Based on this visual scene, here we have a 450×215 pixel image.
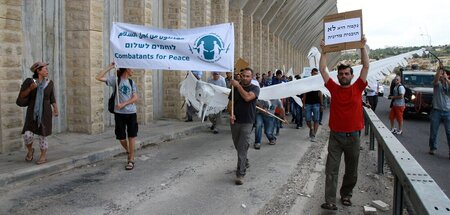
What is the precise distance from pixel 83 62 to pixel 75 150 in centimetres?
291

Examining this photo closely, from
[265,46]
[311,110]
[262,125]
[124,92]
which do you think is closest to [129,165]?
[124,92]

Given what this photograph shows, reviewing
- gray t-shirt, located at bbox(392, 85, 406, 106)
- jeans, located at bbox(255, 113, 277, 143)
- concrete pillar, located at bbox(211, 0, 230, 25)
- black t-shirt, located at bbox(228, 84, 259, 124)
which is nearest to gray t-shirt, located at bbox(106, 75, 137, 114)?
black t-shirt, located at bbox(228, 84, 259, 124)

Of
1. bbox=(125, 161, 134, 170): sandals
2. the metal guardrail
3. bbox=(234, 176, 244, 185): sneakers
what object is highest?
the metal guardrail

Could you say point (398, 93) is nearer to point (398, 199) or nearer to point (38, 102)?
point (398, 199)

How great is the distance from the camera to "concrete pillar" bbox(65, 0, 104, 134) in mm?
10391

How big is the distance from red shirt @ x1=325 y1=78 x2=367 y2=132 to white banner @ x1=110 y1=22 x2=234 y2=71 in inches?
105

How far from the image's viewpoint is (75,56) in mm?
10508

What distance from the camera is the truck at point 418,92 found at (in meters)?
17.7

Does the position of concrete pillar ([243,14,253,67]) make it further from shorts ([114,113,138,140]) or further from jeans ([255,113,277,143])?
shorts ([114,113,138,140])

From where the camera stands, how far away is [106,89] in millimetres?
12266

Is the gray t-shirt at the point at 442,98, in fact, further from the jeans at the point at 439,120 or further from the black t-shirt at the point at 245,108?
the black t-shirt at the point at 245,108

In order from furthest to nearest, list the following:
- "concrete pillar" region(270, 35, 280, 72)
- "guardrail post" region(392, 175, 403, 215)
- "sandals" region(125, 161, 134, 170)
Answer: "concrete pillar" region(270, 35, 280, 72) → "sandals" region(125, 161, 134, 170) → "guardrail post" region(392, 175, 403, 215)

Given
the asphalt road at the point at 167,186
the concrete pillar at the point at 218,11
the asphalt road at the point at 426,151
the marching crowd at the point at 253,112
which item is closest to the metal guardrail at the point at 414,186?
the marching crowd at the point at 253,112

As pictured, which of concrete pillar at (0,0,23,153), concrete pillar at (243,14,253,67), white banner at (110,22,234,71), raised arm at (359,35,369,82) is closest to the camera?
Result: raised arm at (359,35,369,82)
